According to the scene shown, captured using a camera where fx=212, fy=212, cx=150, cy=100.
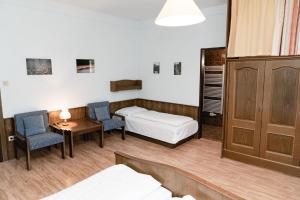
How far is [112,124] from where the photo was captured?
4605mm

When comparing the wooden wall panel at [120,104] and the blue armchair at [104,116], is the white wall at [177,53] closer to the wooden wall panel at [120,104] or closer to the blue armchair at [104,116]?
the wooden wall panel at [120,104]

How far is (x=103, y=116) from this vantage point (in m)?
4.82

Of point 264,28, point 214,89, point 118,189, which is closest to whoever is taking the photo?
point 118,189

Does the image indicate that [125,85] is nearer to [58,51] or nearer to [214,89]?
[58,51]

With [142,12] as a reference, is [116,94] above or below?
below

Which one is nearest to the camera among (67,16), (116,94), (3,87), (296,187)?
(296,187)

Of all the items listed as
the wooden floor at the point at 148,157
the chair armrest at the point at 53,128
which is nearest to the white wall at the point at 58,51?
the chair armrest at the point at 53,128

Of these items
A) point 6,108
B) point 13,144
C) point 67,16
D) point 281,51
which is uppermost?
point 67,16

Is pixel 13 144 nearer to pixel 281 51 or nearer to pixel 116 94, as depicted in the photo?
pixel 116 94

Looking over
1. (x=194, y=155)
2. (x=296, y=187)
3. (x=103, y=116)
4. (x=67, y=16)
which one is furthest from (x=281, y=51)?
(x=67, y=16)

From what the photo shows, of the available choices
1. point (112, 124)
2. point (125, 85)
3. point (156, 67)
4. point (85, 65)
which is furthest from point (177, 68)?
point (85, 65)

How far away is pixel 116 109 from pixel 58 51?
2.01 m

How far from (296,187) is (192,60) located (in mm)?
3044

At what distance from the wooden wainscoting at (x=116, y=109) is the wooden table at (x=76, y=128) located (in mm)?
231
